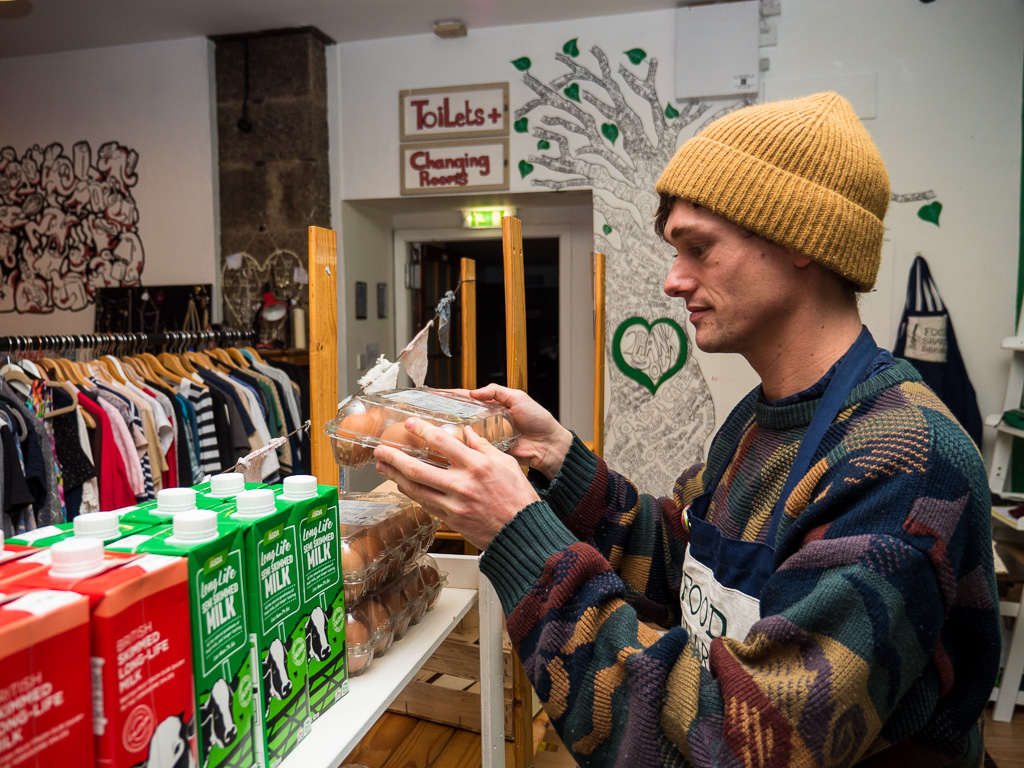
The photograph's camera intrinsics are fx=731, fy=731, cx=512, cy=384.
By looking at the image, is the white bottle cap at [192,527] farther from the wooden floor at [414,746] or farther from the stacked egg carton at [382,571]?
the wooden floor at [414,746]

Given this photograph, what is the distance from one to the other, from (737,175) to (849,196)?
0.16 metres

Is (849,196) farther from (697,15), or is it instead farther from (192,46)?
(192,46)

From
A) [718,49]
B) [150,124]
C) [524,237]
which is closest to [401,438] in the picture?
[718,49]

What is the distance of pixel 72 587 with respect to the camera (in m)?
0.61

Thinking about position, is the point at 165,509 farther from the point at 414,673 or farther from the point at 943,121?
the point at 943,121

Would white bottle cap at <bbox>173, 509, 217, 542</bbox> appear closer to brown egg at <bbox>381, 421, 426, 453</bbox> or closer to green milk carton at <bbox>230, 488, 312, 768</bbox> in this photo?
green milk carton at <bbox>230, 488, 312, 768</bbox>

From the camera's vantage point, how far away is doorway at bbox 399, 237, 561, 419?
5023 mm

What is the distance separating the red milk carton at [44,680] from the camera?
0.53 meters

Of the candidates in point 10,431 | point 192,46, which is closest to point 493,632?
point 10,431

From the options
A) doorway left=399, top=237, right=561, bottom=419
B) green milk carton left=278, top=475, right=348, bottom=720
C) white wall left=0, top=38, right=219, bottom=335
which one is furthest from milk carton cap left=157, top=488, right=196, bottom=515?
white wall left=0, top=38, right=219, bottom=335

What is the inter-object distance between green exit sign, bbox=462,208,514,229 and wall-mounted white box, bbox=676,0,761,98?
50.5 inches

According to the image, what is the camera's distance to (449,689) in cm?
168

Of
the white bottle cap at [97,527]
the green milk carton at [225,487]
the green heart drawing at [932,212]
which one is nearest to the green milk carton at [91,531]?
the white bottle cap at [97,527]

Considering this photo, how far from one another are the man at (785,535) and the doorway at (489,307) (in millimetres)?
2879
